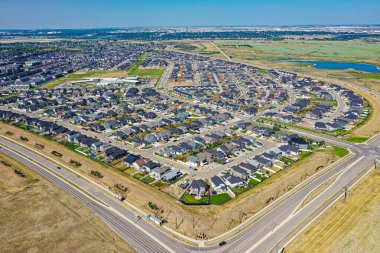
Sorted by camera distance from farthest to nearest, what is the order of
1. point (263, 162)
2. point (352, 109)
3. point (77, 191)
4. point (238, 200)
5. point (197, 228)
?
1. point (352, 109)
2. point (263, 162)
3. point (77, 191)
4. point (238, 200)
5. point (197, 228)

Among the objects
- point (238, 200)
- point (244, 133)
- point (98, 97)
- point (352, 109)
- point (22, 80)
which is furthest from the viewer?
point (22, 80)

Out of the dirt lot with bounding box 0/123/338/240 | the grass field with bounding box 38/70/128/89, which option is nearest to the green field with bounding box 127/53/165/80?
the grass field with bounding box 38/70/128/89

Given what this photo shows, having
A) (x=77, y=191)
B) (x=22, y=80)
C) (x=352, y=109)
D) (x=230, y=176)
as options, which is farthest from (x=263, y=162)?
(x=22, y=80)

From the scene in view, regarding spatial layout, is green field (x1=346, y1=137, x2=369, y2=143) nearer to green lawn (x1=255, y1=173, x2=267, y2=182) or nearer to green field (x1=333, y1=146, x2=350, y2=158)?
green field (x1=333, y1=146, x2=350, y2=158)

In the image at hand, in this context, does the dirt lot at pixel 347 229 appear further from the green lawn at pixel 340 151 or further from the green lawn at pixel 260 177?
the green lawn at pixel 340 151

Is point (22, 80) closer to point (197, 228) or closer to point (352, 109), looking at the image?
point (197, 228)

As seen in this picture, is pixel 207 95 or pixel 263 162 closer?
pixel 263 162
